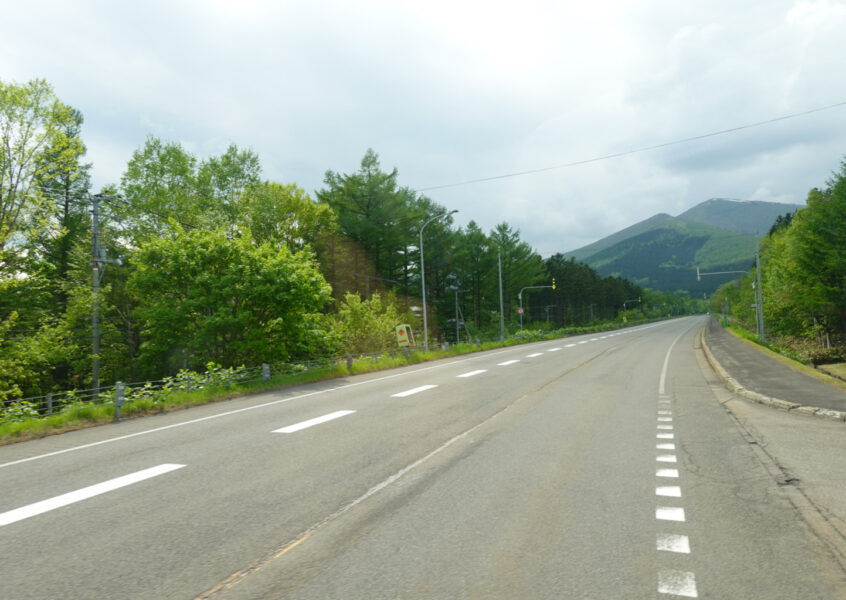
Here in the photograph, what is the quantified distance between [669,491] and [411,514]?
285 centimetres

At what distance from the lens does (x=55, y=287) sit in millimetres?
33719

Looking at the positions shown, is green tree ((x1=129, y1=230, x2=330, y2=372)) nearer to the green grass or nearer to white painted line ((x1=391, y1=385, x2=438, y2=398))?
the green grass

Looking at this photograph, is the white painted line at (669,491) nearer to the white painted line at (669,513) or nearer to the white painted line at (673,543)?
the white painted line at (669,513)

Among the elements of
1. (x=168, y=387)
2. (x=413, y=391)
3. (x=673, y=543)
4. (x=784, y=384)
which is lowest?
(x=784, y=384)

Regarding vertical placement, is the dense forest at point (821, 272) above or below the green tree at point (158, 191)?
below

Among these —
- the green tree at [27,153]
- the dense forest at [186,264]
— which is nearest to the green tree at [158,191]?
the dense forest at [186,264]

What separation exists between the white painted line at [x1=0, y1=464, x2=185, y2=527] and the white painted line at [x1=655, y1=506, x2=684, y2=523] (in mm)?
5959

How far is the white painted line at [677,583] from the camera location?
10.7 ft

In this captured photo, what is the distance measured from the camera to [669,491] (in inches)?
213

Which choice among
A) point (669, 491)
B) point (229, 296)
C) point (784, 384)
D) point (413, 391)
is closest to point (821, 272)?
point (784, 384)

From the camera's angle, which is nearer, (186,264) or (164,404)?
(164,404)

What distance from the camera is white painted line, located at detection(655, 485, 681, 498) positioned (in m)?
5.28

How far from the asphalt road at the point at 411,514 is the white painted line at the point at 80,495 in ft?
0.11

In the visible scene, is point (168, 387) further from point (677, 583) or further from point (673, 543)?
point (677, 583)
